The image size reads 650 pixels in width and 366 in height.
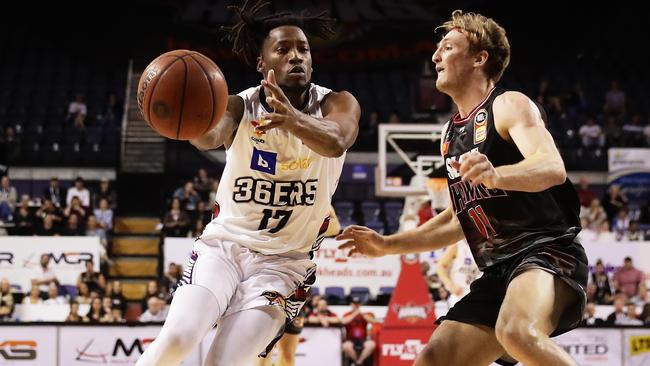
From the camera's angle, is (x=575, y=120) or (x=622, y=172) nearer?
(x=622, y=172)

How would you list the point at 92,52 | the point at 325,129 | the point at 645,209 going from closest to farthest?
the point at 325,129 < the point at 645,209 < the point at 92,52

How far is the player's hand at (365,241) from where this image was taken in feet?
14.8

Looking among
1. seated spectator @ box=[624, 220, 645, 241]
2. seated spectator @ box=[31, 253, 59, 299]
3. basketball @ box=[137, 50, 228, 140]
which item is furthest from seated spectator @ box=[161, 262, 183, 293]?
basketball @ box=[137, 50, 228, 140]

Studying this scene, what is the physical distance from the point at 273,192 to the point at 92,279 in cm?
862

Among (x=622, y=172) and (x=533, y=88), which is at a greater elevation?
(x=533, y=88)

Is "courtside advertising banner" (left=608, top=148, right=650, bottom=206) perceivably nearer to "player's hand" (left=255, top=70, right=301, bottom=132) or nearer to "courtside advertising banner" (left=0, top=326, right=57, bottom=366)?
"courtside advertising banner" (left=0, top=326, right=57, bottom=366)

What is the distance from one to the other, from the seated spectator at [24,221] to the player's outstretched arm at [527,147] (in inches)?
421

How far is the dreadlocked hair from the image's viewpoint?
438 cm

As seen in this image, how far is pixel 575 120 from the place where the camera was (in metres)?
18.0

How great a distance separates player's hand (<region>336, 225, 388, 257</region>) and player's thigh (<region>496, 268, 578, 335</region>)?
0.96m

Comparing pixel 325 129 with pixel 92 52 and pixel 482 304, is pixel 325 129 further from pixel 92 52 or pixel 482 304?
pixel 92 52

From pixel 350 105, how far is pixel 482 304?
1.12 metres

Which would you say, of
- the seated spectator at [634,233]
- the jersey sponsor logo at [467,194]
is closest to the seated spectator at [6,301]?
the jersey sponsor logo at [467,194]

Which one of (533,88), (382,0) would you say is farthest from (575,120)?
(382,0)
